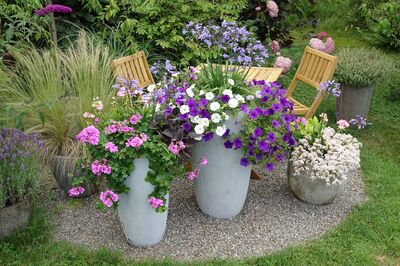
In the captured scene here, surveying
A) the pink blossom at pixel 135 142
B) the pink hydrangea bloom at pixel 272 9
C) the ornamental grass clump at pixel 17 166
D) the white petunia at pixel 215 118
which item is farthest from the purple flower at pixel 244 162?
the pink hydrangea bloom at pixel 272 9

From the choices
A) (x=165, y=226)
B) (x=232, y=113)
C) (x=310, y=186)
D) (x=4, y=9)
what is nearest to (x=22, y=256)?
(x=165, y=226)

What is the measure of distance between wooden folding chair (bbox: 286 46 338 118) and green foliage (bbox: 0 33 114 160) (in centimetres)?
179

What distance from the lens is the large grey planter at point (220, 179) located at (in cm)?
324

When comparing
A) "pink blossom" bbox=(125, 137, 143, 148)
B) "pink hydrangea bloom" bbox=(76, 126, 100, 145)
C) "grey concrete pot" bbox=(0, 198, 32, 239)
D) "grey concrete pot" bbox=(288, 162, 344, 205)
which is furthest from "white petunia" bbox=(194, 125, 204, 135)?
"grey concrete pot" bbox=(0, 198, 32, 239)

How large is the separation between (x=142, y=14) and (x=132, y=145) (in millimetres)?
2852

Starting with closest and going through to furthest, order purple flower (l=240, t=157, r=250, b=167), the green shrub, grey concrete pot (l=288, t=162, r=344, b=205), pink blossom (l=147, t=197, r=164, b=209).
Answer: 1. pink blossom (l=147, t=197, r=164, b=209)
2. purple flower (l=240, t=157, r=250, b=167)
3. grey concrete pot (l=288, t=162, r=344, b=205)
4. the green shrub

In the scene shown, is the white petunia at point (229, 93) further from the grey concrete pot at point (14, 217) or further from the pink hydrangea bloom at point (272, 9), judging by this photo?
the pink hydrangea bloom at point (272, 9)

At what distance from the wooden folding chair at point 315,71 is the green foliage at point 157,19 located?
117cm

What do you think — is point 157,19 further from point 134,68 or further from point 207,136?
point 207,136

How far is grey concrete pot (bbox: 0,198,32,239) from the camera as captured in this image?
10.3 feet

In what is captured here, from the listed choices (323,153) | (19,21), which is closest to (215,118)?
(323,153)

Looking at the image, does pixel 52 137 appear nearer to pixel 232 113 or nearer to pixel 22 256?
pixel 22 256

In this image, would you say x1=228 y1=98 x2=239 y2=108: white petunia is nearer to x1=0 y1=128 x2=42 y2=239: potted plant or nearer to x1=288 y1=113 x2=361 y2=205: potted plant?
x1=288 y1=113 x2=361 y2=205: potted plant

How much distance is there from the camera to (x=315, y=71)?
4.59m
